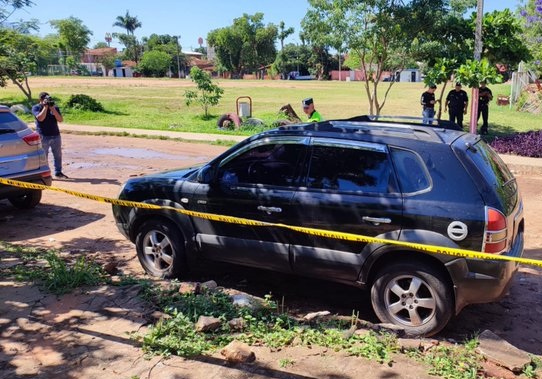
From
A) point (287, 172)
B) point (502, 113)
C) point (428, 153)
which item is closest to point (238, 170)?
point (287, 172)

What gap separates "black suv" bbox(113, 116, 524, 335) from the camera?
13.0 ft

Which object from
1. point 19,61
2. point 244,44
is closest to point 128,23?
point 244,44

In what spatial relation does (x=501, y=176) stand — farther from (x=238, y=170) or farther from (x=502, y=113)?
(x=502, y=113)

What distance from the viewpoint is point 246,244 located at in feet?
15.9

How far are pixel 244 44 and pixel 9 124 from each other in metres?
94.8

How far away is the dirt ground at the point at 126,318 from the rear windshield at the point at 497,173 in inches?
44.8

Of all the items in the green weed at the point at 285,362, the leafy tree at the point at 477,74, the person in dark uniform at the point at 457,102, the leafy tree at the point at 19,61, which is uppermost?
the leafy tree at the point at 19,61

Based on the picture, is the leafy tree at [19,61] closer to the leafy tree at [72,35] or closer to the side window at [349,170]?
the side window at [349,170]

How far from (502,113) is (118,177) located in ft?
60.5

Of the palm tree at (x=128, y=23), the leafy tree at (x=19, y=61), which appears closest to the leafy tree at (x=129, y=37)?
the palm tree at (x=128, y=23)

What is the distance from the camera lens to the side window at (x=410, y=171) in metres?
4.13

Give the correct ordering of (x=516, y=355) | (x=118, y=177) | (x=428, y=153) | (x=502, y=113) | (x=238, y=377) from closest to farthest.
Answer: (x=238, y=377) < (x=516, y=355) < (x=428, y=153) < (x=118, y=177) < (x=502, y=113)

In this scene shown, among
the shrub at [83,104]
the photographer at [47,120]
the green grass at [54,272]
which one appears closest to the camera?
the green grass at [54,272]

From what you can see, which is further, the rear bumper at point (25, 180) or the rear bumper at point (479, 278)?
the rear bumper at point (25, 180)
